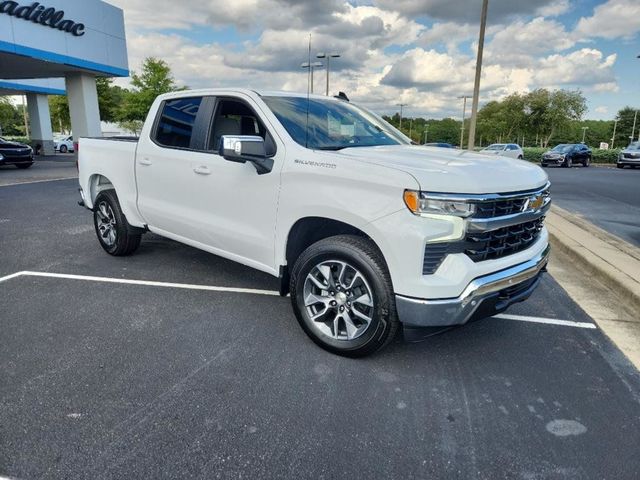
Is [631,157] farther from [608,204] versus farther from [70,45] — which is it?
[70,45]

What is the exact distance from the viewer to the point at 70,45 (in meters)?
21.1

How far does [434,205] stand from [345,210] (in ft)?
2.01

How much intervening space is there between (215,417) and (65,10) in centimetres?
2368

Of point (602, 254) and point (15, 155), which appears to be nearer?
point (602, 254)

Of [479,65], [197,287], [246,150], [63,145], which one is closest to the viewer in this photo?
[246,150]

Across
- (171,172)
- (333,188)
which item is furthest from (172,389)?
(171,172)

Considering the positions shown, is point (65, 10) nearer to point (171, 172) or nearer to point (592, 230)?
point (171, 172)

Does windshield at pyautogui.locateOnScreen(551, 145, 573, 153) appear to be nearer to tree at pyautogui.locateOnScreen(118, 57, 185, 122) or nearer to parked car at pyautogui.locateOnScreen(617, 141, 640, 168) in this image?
parked car at pyautogui.locateOnScreen(617, 141, 640, 168)

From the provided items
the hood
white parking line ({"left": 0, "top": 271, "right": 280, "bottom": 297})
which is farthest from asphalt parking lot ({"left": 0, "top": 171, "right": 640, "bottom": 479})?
the hood

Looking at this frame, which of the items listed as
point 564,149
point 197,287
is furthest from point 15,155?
point 564,149

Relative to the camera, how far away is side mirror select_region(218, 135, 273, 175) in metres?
3.38

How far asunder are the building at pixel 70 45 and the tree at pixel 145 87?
16.3m

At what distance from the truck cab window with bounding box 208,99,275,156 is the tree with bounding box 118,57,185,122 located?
4281 cm

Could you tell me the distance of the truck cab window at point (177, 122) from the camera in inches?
178
